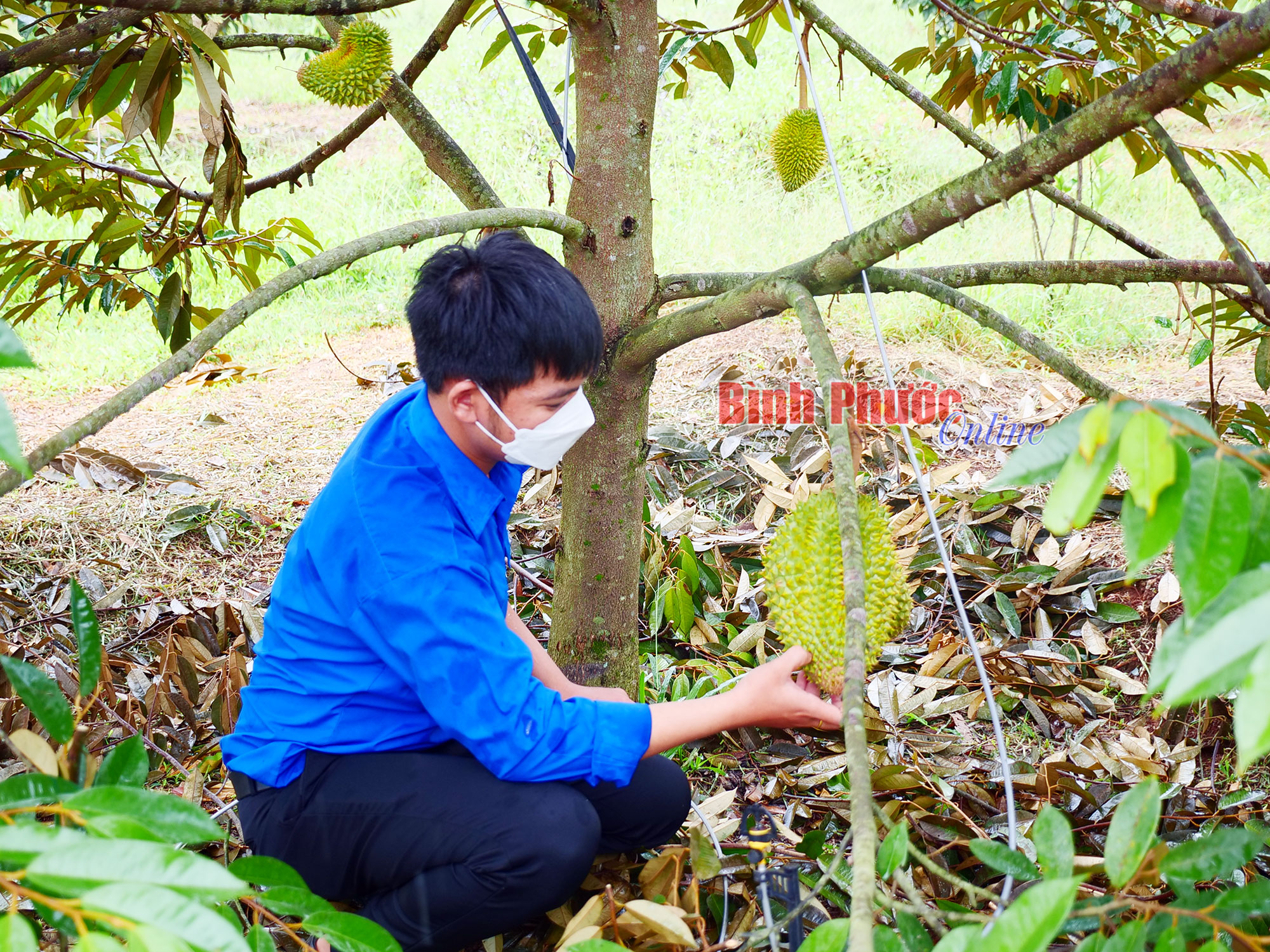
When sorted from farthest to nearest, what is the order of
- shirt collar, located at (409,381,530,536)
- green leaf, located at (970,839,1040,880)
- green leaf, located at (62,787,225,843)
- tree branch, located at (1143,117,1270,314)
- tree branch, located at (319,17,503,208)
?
tree branch, located at (319,17,503,208) < shirt collar, located at (409,381,530,536) < tree branch, located at (1143,117,1270,314) < green leaf, located at (970,839,1040,880) < green leaf, located at (62,787,225,843)

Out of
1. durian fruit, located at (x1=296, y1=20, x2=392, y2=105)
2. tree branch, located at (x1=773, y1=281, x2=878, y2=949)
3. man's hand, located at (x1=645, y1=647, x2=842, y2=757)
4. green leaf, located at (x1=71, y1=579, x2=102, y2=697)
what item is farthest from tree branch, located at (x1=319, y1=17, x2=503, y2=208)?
green leaf, located at (x1=71, y1=579, x2=102, y2=697)

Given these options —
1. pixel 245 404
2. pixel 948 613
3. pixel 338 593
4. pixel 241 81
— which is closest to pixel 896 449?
pixel 948 613

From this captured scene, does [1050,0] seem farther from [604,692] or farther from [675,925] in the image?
[675,925]

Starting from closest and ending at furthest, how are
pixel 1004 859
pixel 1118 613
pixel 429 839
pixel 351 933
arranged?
pixel 351 933 → pixel 1004 859 → pixel 429 839 → pixel 1118 613

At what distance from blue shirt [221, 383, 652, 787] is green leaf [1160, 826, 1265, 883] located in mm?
596

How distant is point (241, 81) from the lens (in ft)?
26.7

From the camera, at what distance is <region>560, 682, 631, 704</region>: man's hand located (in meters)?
1.53

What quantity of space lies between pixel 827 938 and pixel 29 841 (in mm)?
474

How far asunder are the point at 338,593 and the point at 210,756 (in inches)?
28.5

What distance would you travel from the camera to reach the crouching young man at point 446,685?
1.14m

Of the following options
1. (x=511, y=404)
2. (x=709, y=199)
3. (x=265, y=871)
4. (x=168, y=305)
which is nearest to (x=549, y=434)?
(x=511, y=404)

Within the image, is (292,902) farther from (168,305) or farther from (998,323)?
(168,305)

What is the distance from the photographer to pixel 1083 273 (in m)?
1.18

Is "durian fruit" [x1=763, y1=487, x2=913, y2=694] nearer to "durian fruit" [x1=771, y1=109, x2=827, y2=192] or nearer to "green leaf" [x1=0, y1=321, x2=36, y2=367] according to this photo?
"green leaf" [x1=0, y1=321, x2=36, y2=367]
